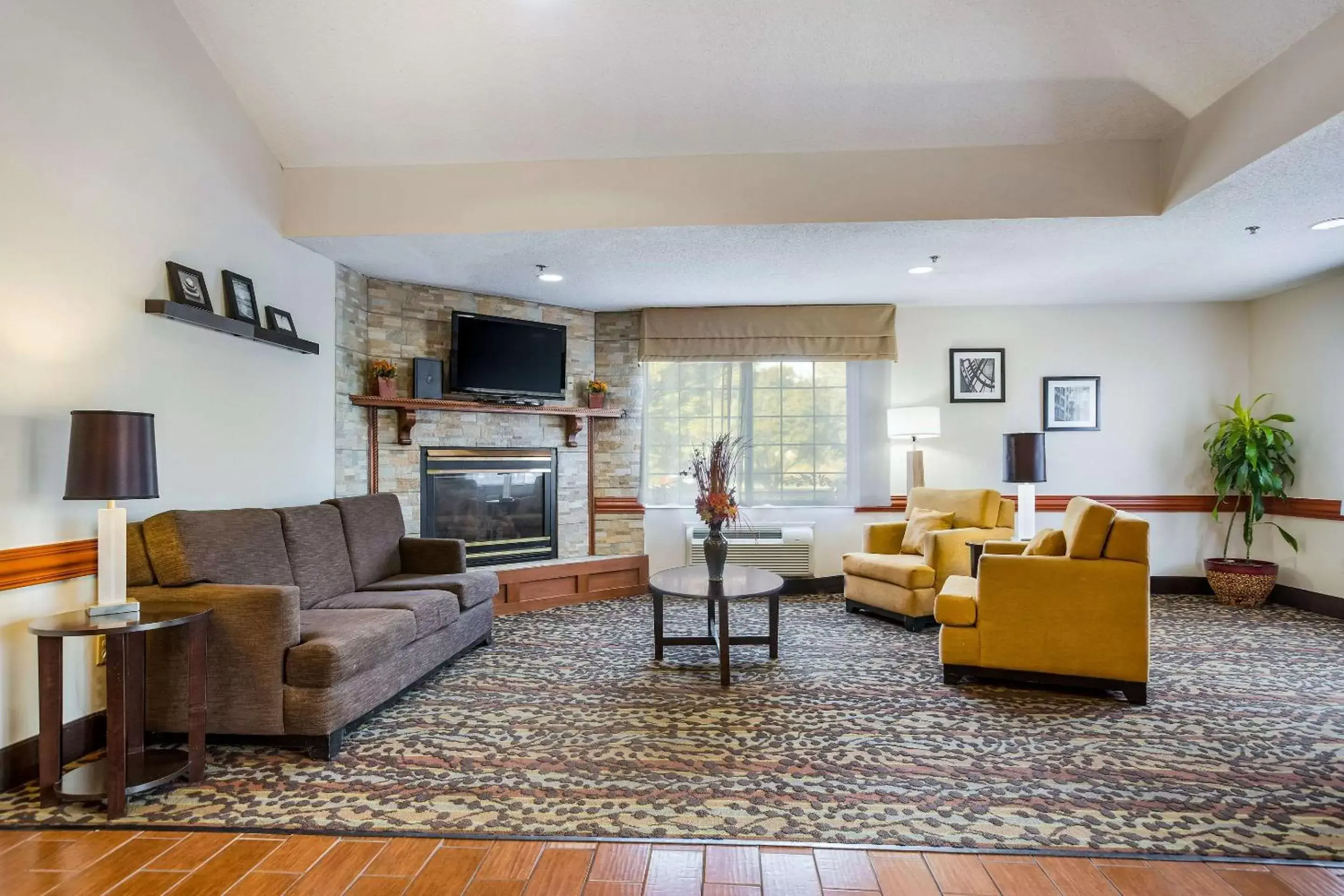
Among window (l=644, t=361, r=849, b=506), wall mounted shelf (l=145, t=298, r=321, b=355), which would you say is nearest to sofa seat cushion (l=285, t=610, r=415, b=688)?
wall mounted shelf (l=145, t=298, r=321, b=355)

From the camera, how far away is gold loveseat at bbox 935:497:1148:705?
3.43 m

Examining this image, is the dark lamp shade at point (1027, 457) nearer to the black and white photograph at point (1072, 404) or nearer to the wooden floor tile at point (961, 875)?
the black and white photograph at point (1072, 404)

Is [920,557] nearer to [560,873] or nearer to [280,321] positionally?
[560,873]

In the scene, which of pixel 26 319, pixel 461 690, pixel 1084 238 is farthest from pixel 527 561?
pixel 1084 238

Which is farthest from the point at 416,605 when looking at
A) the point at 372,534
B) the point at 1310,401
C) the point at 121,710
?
the point at 1310,401

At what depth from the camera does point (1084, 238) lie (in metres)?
4.39

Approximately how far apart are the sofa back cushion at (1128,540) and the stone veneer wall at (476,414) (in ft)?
12.1

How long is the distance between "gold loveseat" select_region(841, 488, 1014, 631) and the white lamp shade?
49 centimetres

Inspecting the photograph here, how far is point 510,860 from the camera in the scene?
2.12m

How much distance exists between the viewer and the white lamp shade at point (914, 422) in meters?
5.85

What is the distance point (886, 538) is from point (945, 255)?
2.05 metres

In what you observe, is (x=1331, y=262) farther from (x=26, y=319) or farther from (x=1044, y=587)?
(x=26, y=319)

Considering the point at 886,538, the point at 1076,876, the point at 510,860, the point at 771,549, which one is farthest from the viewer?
the point at 771,549

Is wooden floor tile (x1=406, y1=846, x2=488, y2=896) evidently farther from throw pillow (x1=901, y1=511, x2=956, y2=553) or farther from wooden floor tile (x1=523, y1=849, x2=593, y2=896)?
throw pillow (x1=901, y1=511, x2=956, y2=553)
